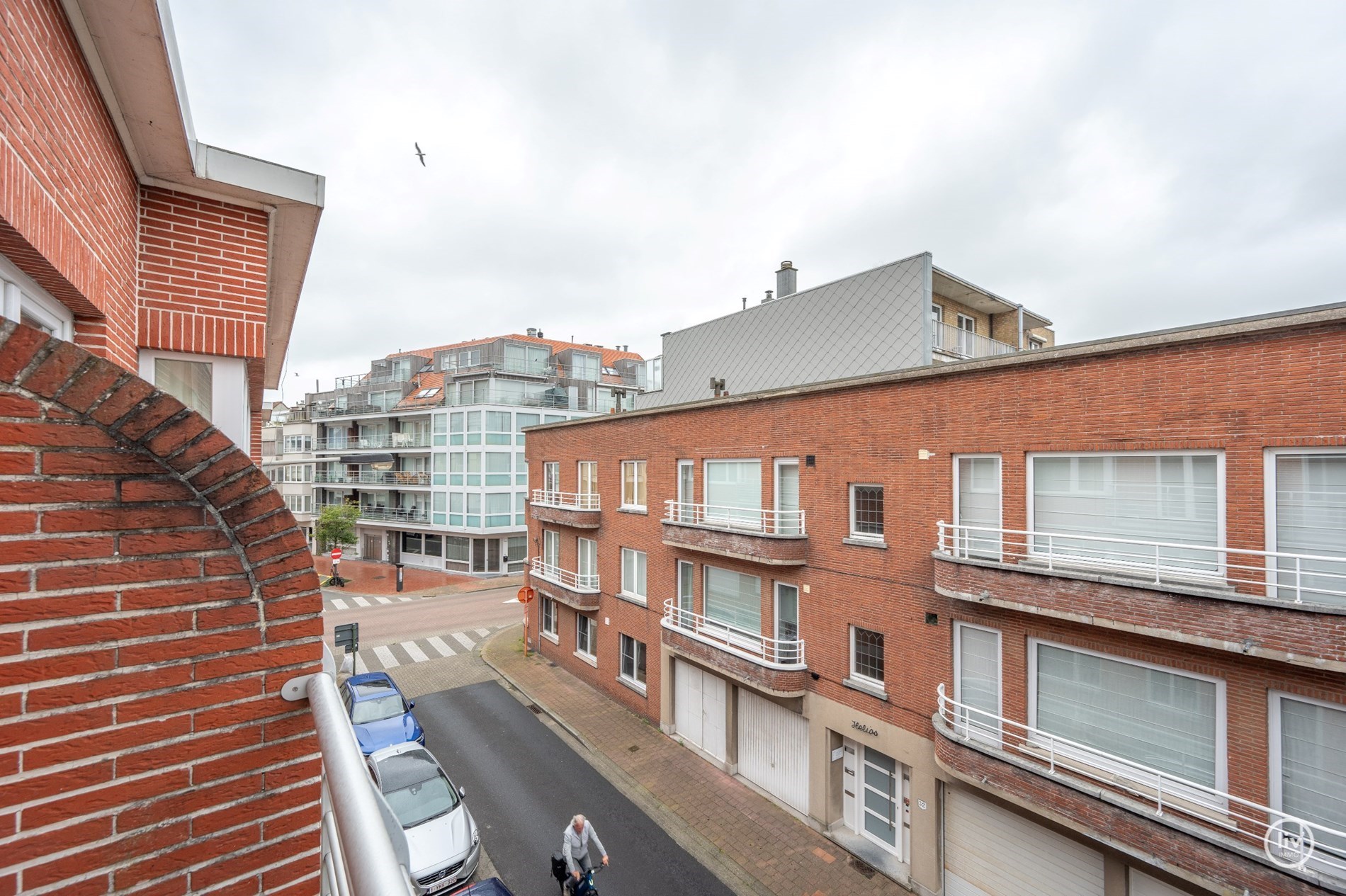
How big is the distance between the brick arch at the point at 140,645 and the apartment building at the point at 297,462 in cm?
4665

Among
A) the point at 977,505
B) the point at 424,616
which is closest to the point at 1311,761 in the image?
the point at 977,505

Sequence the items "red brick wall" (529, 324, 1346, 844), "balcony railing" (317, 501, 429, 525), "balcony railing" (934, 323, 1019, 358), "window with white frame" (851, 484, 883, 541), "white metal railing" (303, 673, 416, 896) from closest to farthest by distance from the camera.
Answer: "white metal railing" (303, 673, 416, 896) < "red brick wall" (529, 324, 1346, 844) < "window with white frame" (851, 484, 883, 541) < "balcony railing" (934, 323, 1019, 358) < "balcony railing" (317, 501, 429, 525)

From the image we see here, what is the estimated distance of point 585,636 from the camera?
19562 mm

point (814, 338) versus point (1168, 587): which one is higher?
point (814, 338)

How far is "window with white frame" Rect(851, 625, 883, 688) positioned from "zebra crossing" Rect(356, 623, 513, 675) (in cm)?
1617

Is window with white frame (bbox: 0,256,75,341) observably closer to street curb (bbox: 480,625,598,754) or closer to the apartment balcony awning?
street curb (bbox: 480,625,598,754)

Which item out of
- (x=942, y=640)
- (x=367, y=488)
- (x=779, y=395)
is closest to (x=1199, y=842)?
(x=942, y=640)

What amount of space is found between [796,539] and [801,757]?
4635mm

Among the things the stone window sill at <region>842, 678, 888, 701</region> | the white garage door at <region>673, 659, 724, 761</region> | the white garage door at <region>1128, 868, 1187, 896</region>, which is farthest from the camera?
the white garage door at <region>673, 659, 724, 761</region>

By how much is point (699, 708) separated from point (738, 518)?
5145 millimetres

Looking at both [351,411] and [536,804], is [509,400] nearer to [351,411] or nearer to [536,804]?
[351,411]

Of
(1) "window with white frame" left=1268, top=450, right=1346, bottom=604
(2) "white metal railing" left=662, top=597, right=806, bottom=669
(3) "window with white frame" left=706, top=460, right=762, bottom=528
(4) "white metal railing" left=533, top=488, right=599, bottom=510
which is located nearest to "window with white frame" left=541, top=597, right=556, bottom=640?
(4) "white metal railing" left=533, top=488, right=599, bottom=510

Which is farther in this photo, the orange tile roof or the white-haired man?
the orange tile roof

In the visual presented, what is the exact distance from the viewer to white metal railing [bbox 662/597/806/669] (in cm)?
1177
